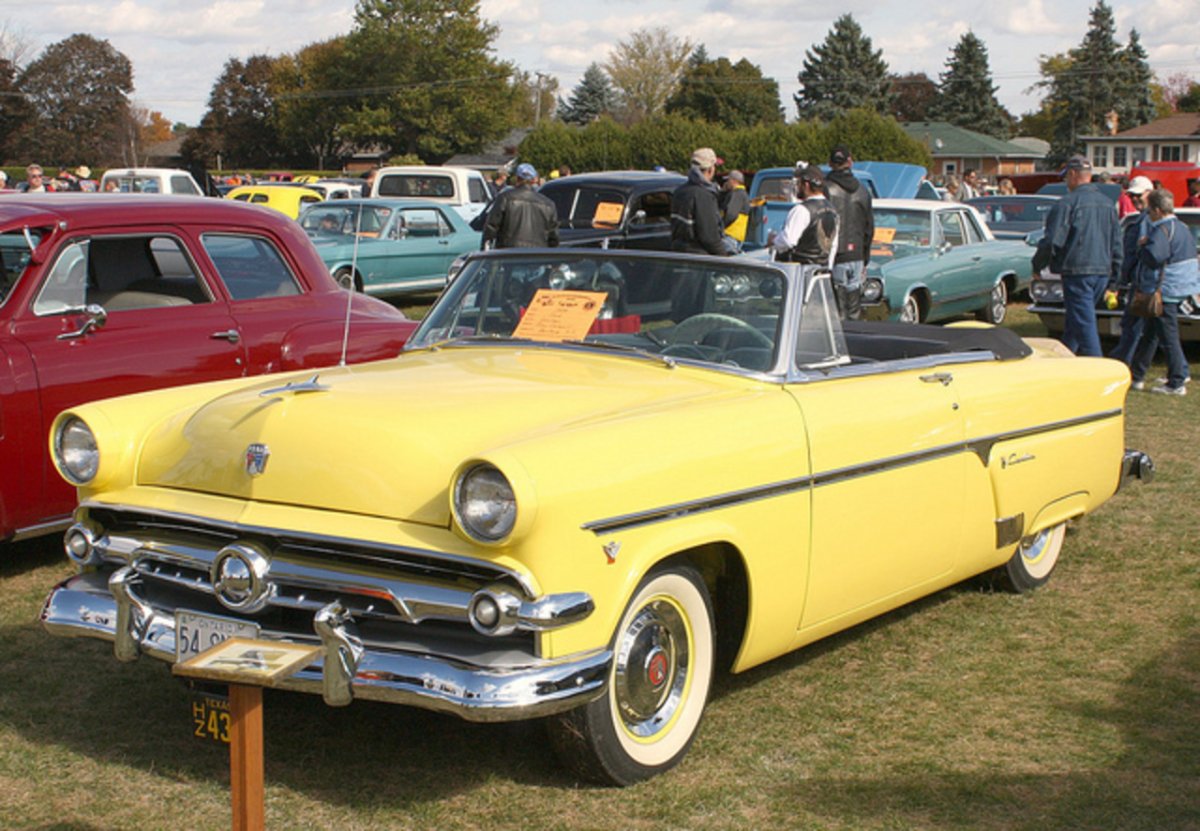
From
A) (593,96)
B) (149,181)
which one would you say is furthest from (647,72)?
(149,181)

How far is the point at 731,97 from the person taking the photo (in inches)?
3349

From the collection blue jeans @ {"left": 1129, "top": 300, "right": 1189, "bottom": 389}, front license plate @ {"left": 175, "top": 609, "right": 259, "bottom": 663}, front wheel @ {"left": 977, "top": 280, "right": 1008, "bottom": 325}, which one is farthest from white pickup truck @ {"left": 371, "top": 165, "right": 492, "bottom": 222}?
front license plate @ {"left": 175, "top": 609, "right": 259, "bottom": 663}

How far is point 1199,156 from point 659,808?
79484 mm

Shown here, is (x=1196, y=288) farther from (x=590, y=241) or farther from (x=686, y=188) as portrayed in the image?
(x=590, y=241)

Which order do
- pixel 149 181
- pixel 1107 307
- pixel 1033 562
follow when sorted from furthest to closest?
pixel 149 181, pixel 1107 307, pixel 1033 562

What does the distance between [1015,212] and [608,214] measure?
6.71m

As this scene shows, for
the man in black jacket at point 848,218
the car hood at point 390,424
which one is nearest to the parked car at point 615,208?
the man in black jacket at point 848,218

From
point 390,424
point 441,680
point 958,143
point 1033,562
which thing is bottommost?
point 1033,562

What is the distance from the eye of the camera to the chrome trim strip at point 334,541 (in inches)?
139

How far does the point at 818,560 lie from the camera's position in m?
4.50

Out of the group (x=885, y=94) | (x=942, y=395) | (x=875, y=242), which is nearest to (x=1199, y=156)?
(x=885, y=94)

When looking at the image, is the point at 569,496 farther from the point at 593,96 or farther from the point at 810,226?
the point at 593,96

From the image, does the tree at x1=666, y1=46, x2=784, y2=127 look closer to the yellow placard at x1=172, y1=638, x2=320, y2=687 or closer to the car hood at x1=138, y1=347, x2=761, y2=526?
the car hood at x1=138, y1=347, x2=761, y2=526

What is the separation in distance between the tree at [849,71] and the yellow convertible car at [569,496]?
79.0 m
